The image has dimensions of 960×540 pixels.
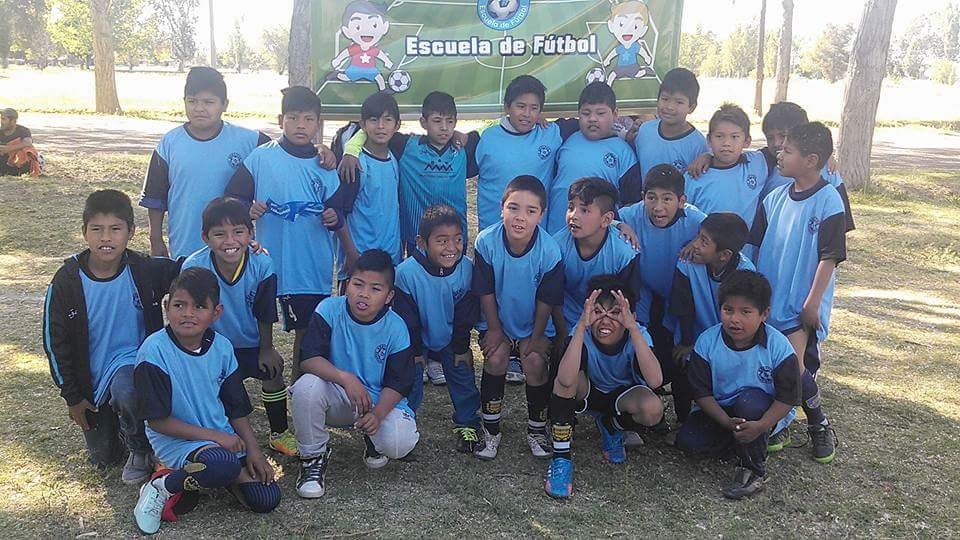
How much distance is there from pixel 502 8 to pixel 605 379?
11.4 feet

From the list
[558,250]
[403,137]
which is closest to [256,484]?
[558,250]

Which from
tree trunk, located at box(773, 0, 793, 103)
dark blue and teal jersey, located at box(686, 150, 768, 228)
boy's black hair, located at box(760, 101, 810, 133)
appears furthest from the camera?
tree trunk, located at box(773, 0, 793, 103)

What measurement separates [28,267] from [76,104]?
67.7 feet

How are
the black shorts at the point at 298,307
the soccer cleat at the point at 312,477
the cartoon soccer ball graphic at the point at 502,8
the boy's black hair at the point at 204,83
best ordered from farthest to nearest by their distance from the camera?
1. the cartoon soccer ball graphic at the point at 502,8
2. the black shorts at the point at 298,307
3. the boy's black hair at the point at 204,83
4. the soccer cleat at the point at 312,477

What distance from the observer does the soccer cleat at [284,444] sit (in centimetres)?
376

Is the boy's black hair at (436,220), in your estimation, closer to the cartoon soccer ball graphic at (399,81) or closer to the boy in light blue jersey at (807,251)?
the boy in light blue jersey at (807,251)

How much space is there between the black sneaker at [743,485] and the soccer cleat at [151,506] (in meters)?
2.34

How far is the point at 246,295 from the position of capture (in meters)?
3.68

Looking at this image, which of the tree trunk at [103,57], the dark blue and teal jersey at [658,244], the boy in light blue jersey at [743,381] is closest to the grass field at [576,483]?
the boy in light blue jersey at [743,381]

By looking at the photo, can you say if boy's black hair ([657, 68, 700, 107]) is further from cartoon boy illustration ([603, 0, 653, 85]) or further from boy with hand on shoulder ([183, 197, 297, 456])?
boy with hand on shoulder ([183, 197, 297, 456])

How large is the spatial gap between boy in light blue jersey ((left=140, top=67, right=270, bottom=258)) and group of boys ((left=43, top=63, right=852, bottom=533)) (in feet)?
0.04

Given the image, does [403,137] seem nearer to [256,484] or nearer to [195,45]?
[256,484]

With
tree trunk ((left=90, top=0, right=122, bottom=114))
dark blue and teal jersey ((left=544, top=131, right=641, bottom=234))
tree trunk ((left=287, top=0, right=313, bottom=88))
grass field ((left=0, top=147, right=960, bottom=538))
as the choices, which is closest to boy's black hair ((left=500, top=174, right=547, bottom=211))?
dark blue and teal jersey ((left=544, top=131, right=641, bottom=234))

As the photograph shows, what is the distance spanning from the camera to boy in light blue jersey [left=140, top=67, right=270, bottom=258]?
4.04 metres
